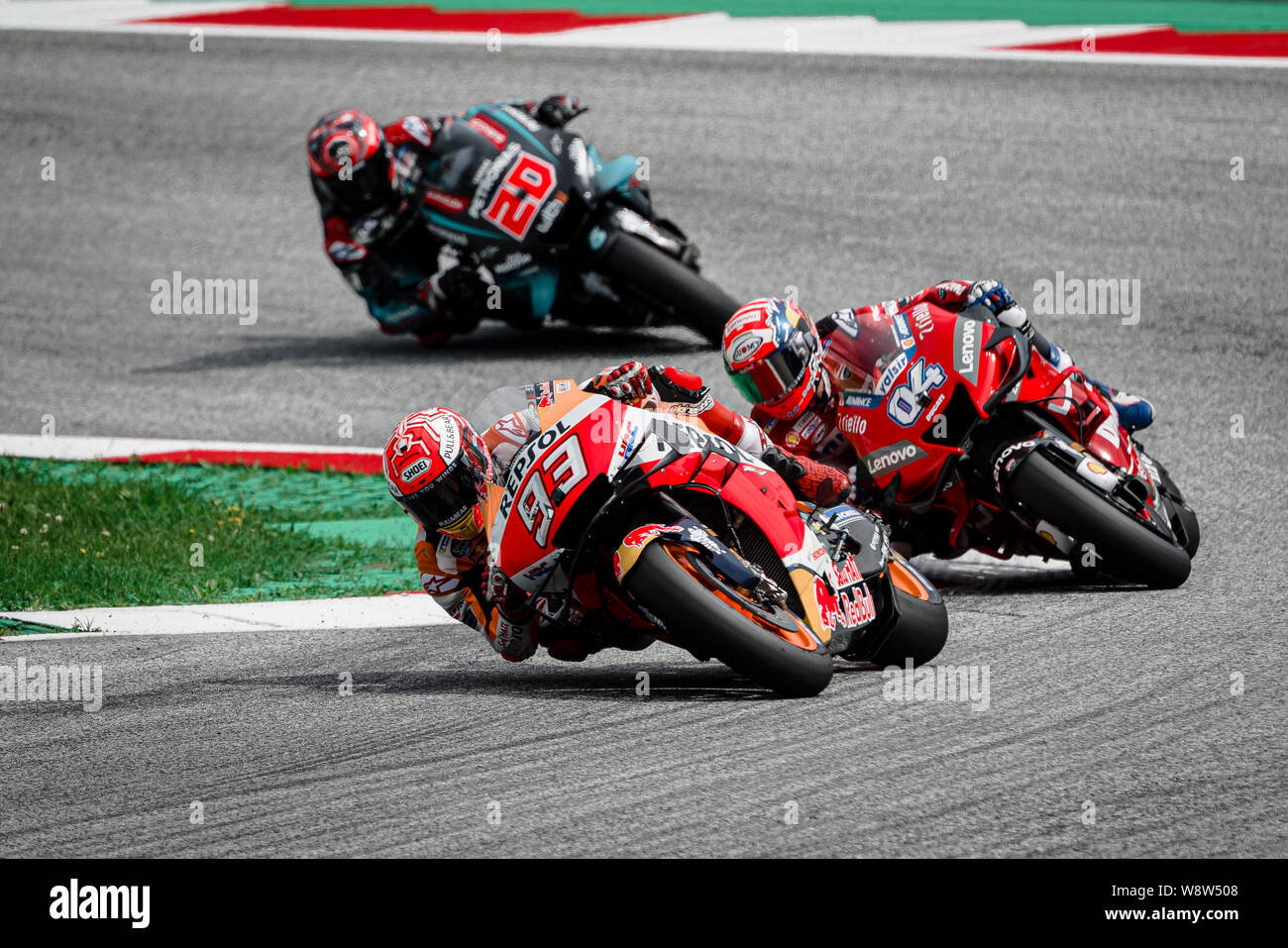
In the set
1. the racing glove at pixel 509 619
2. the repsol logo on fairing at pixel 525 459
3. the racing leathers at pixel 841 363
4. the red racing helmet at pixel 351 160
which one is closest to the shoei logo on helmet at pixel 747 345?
the racing leathers at pixel 841 363

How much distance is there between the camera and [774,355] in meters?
7.13

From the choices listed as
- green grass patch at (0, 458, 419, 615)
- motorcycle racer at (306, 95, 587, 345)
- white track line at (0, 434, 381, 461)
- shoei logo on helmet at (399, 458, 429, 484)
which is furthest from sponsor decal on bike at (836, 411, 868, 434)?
motorcycle racer at (306, 95, 587, 345)

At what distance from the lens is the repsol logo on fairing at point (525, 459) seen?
6047 mm

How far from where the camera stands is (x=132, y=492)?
396 inches

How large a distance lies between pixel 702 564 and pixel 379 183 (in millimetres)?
7615

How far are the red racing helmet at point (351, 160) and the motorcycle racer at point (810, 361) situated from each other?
5.63m

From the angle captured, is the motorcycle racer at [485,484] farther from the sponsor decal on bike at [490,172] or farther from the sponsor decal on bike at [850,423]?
the sponsor decal on bike at [490,172]

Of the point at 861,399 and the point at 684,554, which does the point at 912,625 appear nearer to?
the point at 684,554

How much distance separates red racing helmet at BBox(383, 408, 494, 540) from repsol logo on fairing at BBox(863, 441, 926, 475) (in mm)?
1916

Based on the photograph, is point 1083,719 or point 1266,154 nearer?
point 1083,719

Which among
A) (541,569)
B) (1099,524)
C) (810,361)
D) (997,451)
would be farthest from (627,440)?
(1099,524)

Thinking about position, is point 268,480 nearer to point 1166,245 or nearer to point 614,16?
point 1166,245
